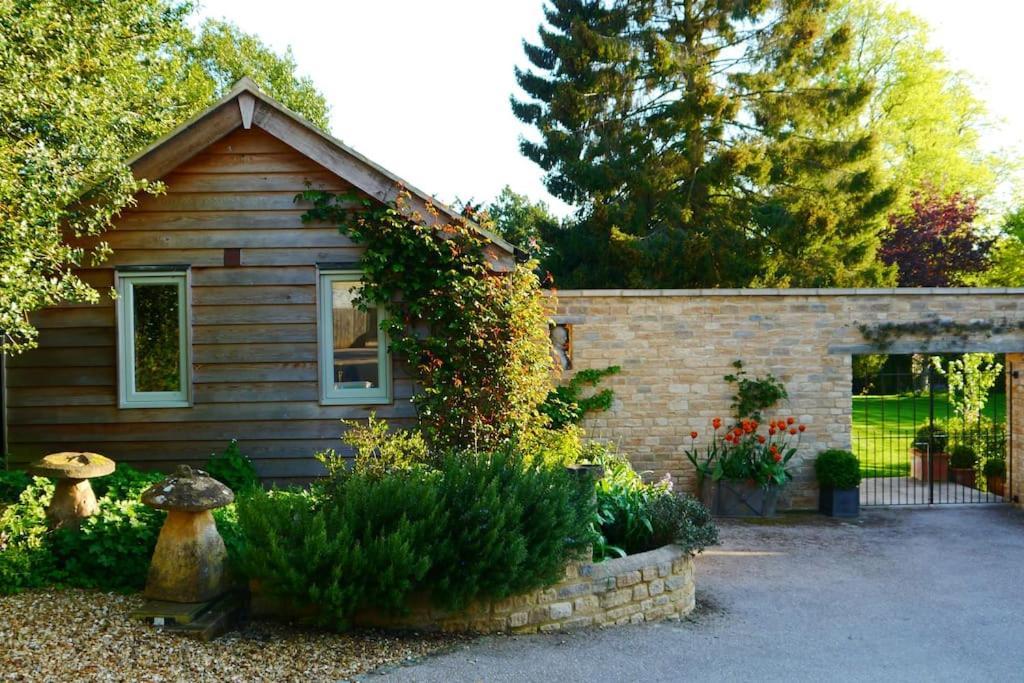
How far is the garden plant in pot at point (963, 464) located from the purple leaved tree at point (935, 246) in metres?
11.1

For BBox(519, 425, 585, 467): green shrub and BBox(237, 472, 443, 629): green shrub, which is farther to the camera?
BBox(519, 425, 585, 467): green shrub

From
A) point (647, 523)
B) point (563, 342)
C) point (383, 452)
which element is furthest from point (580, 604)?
point (563, 342)

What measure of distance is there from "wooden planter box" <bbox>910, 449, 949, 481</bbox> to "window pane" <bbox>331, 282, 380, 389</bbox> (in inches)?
379

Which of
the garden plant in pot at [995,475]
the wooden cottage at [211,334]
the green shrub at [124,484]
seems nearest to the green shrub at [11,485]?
the green shrub at [124,484]

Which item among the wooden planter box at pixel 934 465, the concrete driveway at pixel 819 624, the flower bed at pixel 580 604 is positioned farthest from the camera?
the wooden planter box at pixel 934 465

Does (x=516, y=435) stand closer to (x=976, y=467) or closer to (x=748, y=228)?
(x=976, y=467)

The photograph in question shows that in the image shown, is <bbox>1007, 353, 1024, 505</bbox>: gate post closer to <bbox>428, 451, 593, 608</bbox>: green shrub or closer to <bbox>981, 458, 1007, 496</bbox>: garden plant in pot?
<bbox>981, 458, 1007, 496</bbox>: garden plant in pot

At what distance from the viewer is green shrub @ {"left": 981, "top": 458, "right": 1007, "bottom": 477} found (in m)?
12.8

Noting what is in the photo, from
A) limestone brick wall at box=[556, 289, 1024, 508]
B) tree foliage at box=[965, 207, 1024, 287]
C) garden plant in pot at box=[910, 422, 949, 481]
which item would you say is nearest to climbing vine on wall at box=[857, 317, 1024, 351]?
limestone brick wall at box=[556, 289, 1024, 508]

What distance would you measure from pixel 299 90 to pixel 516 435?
2476 centimetres

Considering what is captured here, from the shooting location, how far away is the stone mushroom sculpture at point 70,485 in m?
6.75

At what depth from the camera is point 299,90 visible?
30.3 m

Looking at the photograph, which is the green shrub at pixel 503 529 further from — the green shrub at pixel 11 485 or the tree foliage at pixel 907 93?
the tree foliage at pixel 907 93

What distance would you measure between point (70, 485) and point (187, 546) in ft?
5.64
